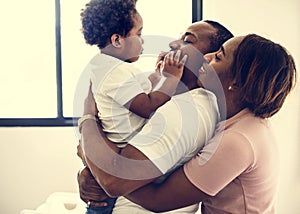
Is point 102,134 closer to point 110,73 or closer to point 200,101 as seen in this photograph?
point 110,73

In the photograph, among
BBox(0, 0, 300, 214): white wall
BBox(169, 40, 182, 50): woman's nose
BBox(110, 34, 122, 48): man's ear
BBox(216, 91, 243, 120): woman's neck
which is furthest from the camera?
BBox(0, 0, 300, 214): white wall

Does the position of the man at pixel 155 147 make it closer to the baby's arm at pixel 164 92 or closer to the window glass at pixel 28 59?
the baby's arm at pixel 164 92

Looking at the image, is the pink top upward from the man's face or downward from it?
downward

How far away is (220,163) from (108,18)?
594mm

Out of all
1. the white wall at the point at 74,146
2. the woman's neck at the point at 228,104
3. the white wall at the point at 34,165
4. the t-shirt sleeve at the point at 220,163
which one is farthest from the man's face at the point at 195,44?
the white wall at the point at 34,165

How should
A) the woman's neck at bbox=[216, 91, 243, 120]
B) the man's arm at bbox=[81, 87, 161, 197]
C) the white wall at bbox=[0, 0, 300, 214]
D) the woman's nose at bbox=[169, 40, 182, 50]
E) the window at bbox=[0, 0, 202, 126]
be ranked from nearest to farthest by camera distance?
the man's arm at bbox=[81, 87, 161, 197]
the woman's neck at bbox=[216, 91, 243, 120]
the woman's nose at bbox=[169, 40, 182, 50]
the white wall at bbox=[0, 0, 300, 214]
the window at bbox=[0, 0, 202, 126]

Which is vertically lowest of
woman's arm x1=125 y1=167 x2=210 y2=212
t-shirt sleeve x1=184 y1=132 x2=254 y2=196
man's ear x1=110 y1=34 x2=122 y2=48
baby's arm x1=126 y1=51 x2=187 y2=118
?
woman's arm x1=125 y1=167 x2=210 y2=212

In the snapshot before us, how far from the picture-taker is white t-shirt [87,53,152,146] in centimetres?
114

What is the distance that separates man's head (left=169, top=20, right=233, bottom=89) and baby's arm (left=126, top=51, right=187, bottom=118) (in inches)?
1.1

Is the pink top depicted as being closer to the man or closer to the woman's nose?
the man

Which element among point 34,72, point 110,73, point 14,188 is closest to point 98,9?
point 110,73

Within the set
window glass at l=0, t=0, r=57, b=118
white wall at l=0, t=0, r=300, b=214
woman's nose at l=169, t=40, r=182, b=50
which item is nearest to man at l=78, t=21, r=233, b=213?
woman's nose at l=169, t=40, r=182, b=50

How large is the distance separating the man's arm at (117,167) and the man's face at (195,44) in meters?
0.32

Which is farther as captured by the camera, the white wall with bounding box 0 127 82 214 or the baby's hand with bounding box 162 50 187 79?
the white wall with bounding box 0 127 82 214
